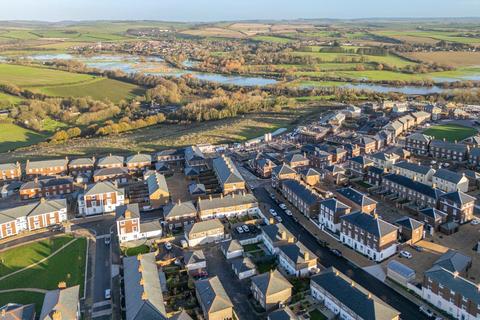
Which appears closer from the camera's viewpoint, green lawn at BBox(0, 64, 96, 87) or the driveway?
the driveway

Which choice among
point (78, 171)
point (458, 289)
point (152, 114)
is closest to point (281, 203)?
point (458, 289)

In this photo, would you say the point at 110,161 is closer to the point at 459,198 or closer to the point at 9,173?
the point at 9,173

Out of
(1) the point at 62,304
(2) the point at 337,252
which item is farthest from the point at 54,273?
(2) the point at 337,252

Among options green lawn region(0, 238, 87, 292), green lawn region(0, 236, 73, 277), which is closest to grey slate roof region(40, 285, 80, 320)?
green lawn region(0, 238, 87, 292)

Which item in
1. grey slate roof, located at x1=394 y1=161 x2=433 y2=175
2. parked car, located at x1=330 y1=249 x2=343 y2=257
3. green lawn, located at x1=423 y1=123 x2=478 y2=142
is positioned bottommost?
parked car, located at x1=330 y1=249 x2=343 y2=257

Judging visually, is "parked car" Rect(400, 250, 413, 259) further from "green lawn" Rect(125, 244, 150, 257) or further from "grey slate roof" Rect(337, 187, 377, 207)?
"green lawn" Rect(125, 244, 150, 257)

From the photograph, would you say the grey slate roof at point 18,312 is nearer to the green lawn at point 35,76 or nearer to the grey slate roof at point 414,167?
the grey slate roof at point 414,167

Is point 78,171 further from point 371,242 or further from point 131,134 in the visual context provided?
point 371,242
